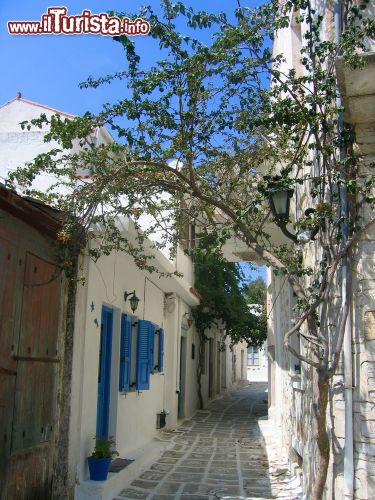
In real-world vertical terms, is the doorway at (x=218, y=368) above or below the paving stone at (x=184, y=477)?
above

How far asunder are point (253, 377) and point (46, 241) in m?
36.9

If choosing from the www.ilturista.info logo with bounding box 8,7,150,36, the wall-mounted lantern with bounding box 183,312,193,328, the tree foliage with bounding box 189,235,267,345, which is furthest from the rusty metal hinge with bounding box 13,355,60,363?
the tree foliage with bounding box 189,235,267,345

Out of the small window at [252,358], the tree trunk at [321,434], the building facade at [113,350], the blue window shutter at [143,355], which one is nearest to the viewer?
the tree trunk at [321,434]

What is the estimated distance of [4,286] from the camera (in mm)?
4848

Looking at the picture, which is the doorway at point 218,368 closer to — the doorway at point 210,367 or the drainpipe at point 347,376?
the doorway at point 210,367

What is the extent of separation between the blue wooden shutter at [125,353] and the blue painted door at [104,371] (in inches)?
12.0

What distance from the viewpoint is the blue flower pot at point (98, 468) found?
6.24 m

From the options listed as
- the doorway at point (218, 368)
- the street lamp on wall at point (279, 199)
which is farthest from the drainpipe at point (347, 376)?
the doorway at point (218, 368)

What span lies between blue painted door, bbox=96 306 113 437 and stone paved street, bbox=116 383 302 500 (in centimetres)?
94

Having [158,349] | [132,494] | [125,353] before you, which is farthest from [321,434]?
[158,349]

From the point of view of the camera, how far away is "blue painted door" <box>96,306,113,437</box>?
7734 millimetres

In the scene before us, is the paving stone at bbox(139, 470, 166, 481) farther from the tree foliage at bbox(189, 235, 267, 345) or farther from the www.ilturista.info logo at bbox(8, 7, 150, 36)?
the tree foliage at bbox(189, 235, 267, 345)

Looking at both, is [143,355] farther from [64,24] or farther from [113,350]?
[64,24]

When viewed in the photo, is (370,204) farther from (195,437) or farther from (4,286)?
(195,437)
